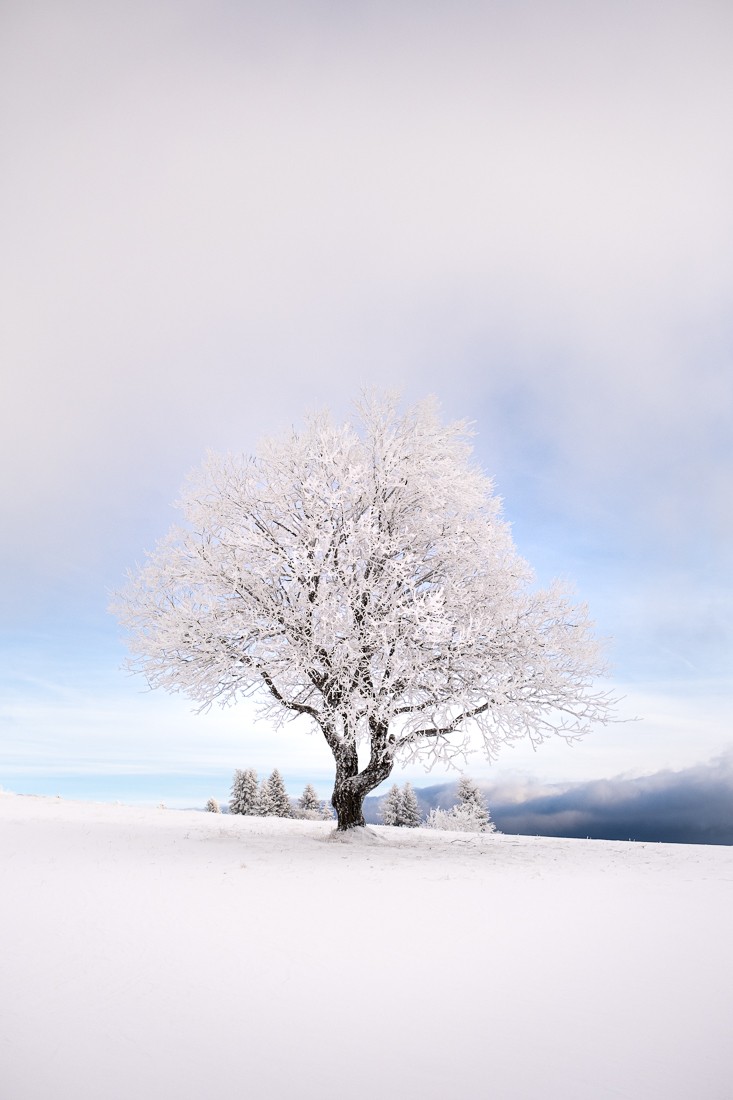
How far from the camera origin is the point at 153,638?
15008 mm

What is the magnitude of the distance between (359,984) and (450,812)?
26.4 metres

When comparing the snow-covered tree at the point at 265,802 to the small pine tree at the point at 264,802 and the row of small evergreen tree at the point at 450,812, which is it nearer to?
the small pine tree at the point at 264,802

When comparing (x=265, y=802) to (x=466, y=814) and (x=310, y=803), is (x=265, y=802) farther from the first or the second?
(x=466, y=814)

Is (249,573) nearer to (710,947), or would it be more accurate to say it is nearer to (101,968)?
Result: (101,968)

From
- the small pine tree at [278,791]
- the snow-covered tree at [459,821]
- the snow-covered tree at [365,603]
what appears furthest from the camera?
the small pine tree at [278,791]

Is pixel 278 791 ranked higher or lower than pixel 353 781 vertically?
lower

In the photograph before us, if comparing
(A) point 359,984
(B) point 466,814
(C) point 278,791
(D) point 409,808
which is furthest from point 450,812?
(A) point 359,984

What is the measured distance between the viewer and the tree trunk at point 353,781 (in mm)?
15000

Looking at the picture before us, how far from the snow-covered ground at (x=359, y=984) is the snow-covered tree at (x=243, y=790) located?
95.0 ft

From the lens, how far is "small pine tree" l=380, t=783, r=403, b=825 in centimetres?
3503

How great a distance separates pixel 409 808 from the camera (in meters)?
35.2

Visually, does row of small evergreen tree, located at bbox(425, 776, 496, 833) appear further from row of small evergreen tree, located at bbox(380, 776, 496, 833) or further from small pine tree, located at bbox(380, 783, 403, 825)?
small pine tree, located at bbox(380, 783, 403, 825)

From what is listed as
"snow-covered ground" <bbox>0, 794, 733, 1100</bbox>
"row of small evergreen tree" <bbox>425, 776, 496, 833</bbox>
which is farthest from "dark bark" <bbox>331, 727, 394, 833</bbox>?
"row of small evergreen tree" <bbox>425, 776, 496, 833</bbox>

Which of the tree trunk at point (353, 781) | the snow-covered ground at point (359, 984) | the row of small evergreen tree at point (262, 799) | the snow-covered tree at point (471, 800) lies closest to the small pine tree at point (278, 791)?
the row of small evergreen tree at point (262, 799)
